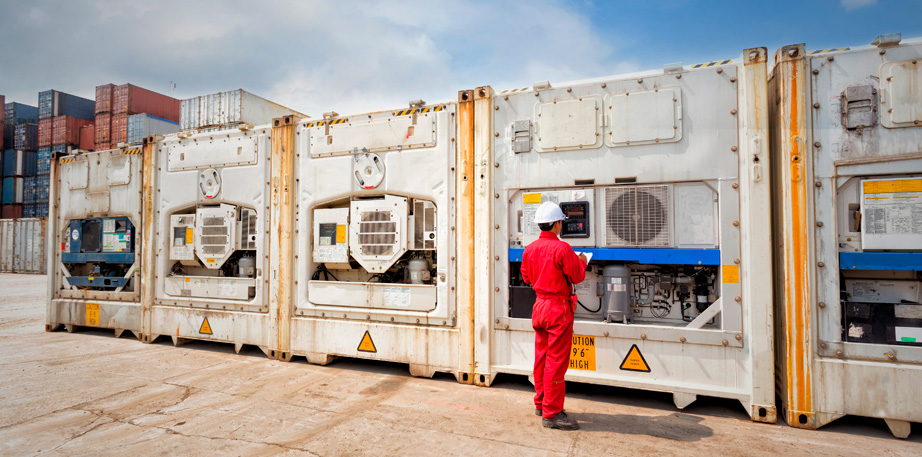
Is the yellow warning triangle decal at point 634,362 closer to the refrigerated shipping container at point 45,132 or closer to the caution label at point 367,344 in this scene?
the caution label at point 367,344

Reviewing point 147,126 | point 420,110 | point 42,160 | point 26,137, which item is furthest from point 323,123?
point 26,137

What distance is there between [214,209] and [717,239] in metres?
6.00

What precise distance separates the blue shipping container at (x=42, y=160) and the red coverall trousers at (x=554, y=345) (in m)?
31.5

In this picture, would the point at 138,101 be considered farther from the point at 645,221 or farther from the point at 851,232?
the point at 851,232

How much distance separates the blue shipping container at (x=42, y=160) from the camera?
2443 cm

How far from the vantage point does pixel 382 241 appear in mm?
5043

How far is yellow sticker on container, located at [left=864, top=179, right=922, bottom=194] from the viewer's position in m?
3.36

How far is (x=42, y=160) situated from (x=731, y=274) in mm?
33581

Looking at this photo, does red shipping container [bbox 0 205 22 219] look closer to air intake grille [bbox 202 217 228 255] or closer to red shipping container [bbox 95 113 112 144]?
red shipping container [bbox 95 113 112 144]

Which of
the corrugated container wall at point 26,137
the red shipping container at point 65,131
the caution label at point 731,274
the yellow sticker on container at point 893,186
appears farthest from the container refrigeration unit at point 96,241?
the corrugated container wall at point 26,137

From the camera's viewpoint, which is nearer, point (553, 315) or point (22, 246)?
point (553, 315)

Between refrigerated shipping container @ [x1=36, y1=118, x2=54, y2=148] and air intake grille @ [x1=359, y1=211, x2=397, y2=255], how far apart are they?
2833 centimetres

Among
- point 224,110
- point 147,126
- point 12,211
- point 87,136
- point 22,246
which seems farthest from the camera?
point 12,211

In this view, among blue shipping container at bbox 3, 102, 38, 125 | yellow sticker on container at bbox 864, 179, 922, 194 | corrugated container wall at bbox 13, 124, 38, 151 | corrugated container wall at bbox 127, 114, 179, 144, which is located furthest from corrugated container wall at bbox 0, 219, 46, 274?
yellow sticker on container at bbox 864, 179, 922, 194
